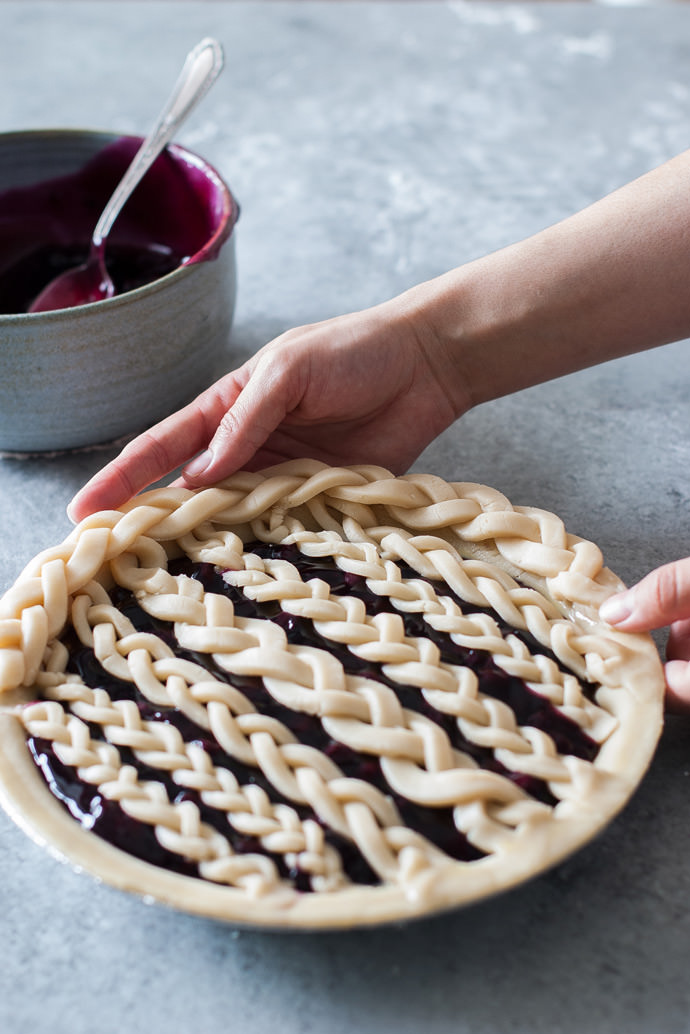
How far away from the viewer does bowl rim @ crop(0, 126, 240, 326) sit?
3.54 feet

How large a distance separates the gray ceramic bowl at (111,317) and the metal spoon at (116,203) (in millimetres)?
46

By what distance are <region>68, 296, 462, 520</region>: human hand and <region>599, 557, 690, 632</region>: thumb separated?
1.26 ft

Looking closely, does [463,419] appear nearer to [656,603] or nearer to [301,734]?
[656,603]

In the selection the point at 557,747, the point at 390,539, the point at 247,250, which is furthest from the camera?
the point at 247,250

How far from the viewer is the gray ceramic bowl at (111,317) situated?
3.64ft

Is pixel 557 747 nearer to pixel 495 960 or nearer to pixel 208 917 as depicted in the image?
pixel 495 960

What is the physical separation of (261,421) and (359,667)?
0.32 meters

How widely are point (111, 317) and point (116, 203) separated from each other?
Answer: 0.97 feet

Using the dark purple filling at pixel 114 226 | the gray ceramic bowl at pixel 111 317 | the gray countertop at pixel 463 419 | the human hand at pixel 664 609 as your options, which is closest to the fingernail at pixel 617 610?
the human hand at pixel 664 609

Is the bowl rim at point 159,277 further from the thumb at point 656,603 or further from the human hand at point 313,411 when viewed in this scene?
the thumb at point 656,603

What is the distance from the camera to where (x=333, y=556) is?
0.96 m

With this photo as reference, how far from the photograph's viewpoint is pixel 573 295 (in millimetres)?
1123

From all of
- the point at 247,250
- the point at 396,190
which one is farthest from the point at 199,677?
the point at 396,190

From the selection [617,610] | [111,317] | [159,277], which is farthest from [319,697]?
[159,277]
